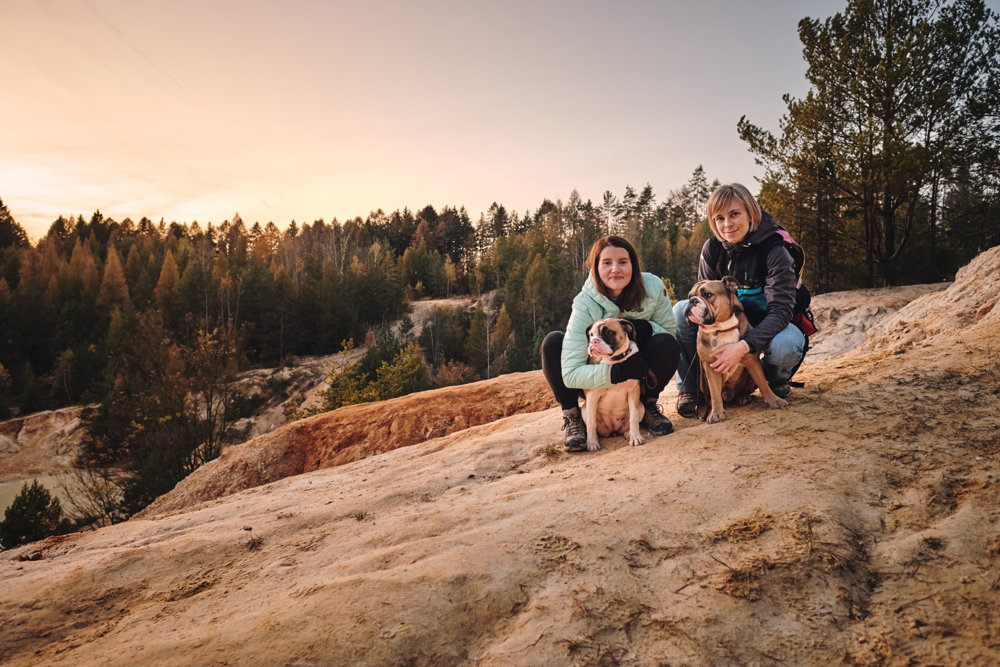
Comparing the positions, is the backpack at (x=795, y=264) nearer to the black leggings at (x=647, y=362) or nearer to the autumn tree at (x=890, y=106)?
the black leggings at (x=647, y=362)

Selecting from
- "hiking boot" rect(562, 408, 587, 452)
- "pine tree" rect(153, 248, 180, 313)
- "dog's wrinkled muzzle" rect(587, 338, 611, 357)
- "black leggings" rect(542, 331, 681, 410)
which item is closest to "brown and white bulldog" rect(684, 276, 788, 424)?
"black leggings" rect(542, 331, 681, 410)

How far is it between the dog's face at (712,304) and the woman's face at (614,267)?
1.95 ft

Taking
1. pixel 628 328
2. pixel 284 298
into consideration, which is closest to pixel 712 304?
pixel 628 328

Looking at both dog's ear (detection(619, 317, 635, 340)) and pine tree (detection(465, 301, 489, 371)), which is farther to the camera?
pine tree (detection(465, 301, 489, 371))

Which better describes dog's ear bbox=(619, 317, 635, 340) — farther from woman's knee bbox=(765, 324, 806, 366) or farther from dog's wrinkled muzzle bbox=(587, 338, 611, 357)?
woman's knee bbox=(765, 324, 806, 366)

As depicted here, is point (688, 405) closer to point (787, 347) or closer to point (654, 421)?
point (654, 421)

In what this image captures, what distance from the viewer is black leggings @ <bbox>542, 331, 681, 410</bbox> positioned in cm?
408

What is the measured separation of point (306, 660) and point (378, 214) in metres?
103

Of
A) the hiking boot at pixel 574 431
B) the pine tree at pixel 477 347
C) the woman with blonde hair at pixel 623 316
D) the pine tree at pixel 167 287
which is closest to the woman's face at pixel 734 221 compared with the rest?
the woman with blonde hair at pixel 623 316

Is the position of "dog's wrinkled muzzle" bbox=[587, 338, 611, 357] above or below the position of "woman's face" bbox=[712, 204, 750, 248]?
below

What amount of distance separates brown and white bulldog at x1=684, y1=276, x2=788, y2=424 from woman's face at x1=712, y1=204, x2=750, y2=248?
40cm

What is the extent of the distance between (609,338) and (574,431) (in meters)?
1.11

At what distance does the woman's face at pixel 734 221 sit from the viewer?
3.96 metres

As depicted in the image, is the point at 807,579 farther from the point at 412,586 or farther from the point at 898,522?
the point at 412,586
